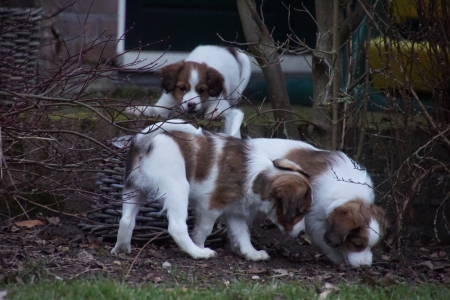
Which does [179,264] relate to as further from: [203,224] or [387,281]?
[387,281]

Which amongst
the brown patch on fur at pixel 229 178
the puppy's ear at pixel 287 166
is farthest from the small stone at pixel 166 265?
the puppy's ear at pixel 287 166

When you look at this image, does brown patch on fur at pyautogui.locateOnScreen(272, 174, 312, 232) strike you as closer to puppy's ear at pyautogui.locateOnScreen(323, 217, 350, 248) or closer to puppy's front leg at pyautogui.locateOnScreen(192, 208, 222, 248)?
puppy's ear at pyautogui.locateOnScreen(323, 217, 350, 248)

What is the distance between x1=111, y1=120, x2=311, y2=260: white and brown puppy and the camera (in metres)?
5.39

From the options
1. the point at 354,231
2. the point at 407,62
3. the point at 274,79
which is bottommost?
the point at 354,231

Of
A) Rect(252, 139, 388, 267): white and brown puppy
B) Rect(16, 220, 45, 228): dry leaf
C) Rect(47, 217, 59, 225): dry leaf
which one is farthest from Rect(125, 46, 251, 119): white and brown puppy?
Rect(252, 139, 388, 267): white and brown puppy

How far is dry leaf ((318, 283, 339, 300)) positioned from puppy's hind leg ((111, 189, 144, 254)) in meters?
1.50

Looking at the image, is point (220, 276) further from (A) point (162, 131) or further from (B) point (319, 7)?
(B) point (319, 7)

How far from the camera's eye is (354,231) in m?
5.44

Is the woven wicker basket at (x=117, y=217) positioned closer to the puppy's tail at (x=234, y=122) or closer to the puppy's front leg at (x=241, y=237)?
the puppy's front leg at (x=241, y=237)

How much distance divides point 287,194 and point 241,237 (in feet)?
1.75

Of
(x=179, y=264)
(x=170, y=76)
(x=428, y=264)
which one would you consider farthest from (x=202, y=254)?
(x=170, y=76)

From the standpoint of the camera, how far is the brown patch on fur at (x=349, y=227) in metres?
5.41

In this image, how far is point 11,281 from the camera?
14.2 ft

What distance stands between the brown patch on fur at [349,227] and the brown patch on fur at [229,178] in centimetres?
66
